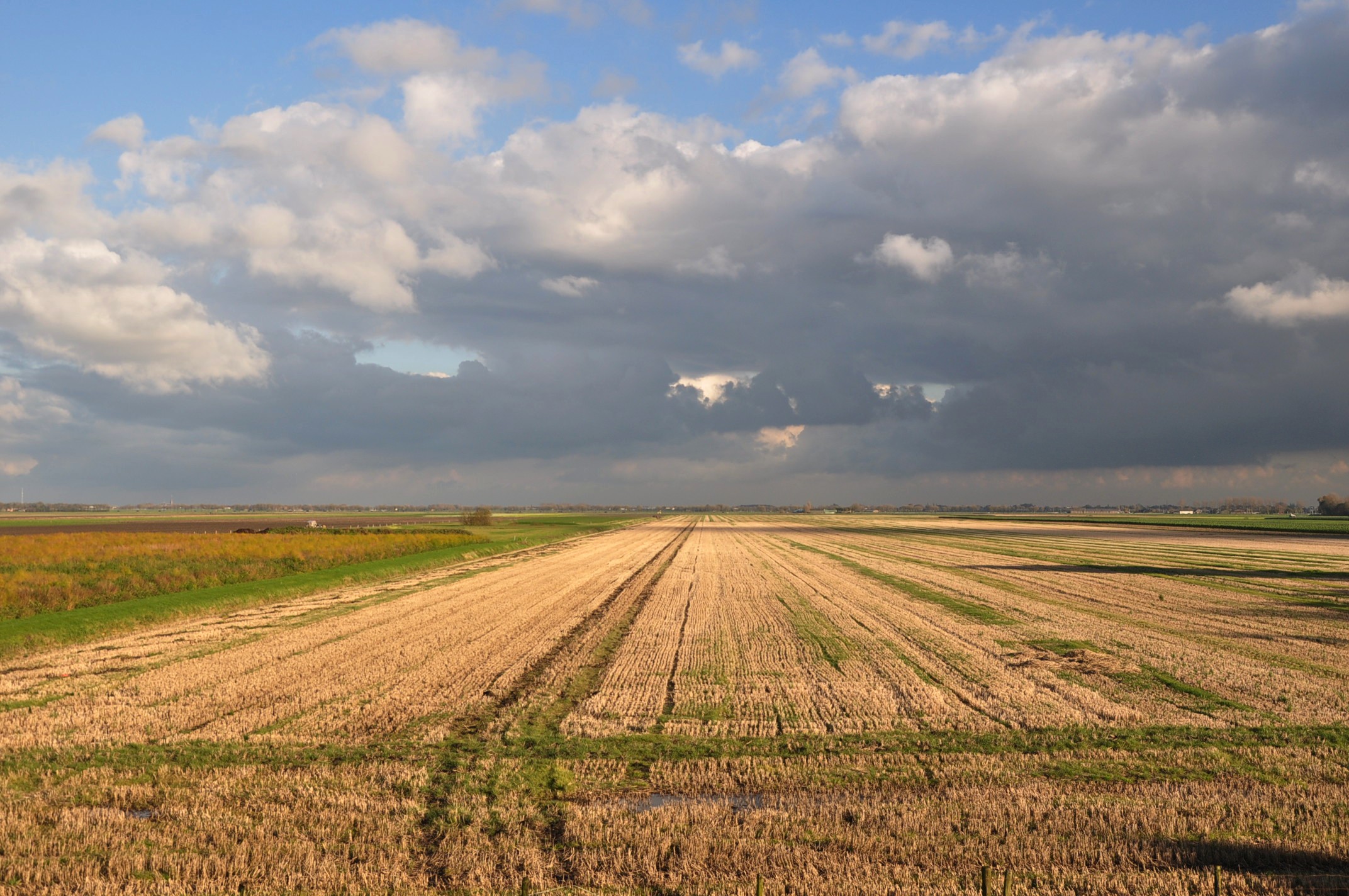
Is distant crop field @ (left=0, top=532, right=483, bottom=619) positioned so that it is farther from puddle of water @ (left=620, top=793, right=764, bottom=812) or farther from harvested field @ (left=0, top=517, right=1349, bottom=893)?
puddle of water @ (left=620, top=793, right=764, bottom=812)

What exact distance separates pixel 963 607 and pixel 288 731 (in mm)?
22410

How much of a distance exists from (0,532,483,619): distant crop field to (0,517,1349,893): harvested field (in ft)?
26.1

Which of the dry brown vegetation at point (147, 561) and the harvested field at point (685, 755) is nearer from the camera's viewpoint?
the harvested field at point (685, 755)

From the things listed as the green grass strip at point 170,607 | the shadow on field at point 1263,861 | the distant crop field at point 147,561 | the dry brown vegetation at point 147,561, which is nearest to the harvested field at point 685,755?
the shadow on field at point 1263,861

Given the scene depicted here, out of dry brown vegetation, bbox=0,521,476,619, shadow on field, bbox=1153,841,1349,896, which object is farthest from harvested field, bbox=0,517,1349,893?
dry brown vegetation, bbox=0,521,476,619

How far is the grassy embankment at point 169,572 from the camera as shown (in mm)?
26078

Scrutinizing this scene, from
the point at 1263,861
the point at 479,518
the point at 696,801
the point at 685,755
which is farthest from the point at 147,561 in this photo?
the point at 479,518

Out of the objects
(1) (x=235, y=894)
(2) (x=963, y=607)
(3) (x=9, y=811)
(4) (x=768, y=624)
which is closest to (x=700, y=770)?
(1) (x=235, y=894)

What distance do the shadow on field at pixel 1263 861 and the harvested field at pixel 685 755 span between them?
4cm

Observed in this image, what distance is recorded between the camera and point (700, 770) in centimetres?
1125

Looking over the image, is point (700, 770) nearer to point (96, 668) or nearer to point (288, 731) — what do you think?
point (288, 731)

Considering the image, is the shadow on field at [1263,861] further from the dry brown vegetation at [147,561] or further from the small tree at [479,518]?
the small tree at [479,518]

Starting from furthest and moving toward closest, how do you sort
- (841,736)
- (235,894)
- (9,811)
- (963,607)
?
(963,607) < (841,736) < (9,811) < (235,894)

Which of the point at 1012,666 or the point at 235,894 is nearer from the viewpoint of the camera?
the point at 235,894
